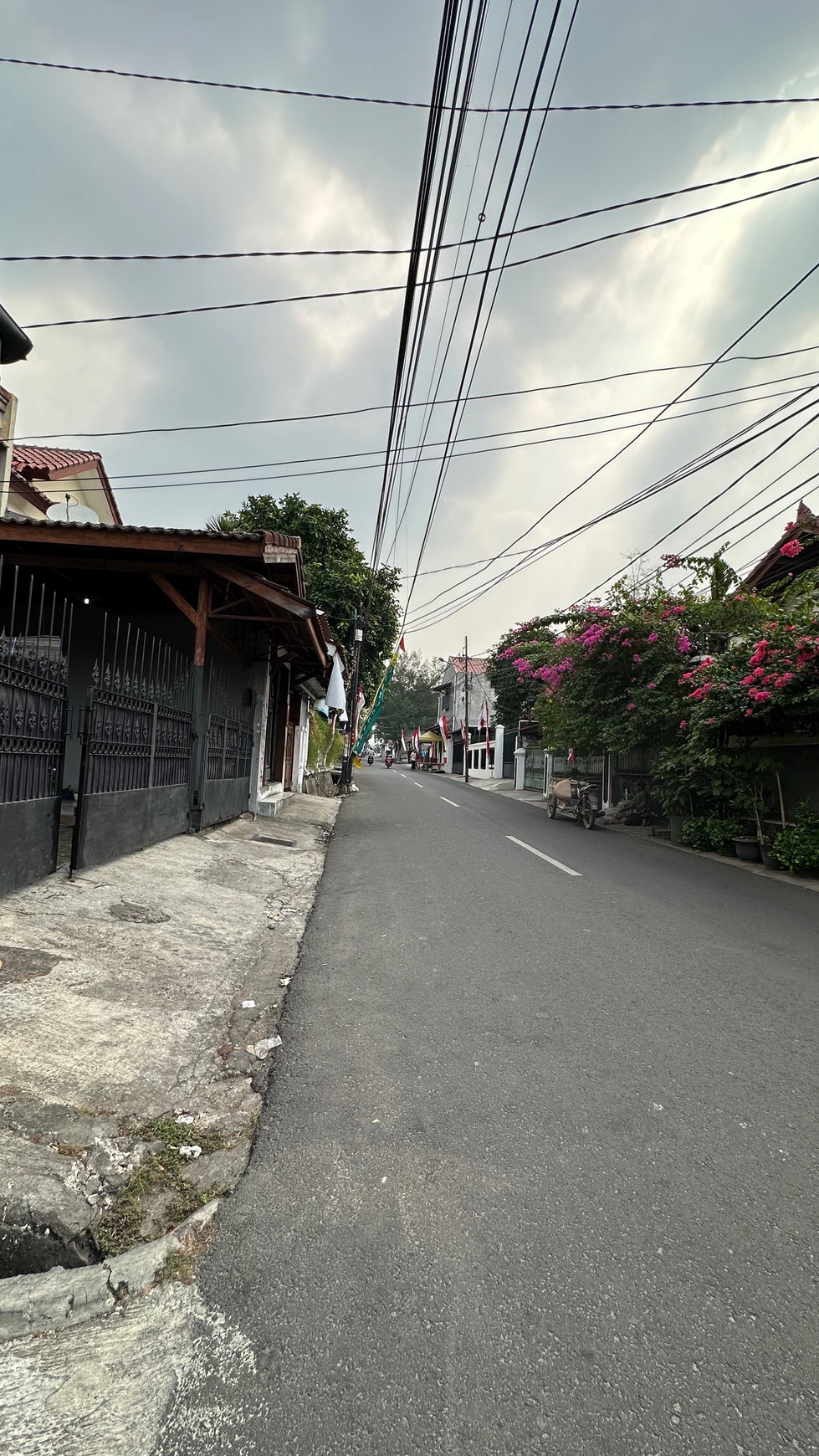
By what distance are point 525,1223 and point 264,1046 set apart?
5.27 ft

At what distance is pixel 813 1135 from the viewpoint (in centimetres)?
260

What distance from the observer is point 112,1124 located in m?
2.44

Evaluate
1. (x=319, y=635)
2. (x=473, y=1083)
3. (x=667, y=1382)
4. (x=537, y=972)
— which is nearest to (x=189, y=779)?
(x=319, y=635)

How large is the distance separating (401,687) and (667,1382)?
242 feet

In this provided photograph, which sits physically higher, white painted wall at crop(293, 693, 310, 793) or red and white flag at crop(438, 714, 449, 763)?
red and white flag at crop(438, 714, 449, 763)

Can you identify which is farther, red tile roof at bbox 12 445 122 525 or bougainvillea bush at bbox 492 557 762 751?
red tile roof at bbox 12 445 122 525

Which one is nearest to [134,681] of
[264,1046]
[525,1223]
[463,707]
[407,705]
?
[264,1046]

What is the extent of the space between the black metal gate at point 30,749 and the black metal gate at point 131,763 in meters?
0.25

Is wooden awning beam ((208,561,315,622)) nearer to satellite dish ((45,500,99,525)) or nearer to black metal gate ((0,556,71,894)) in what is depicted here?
black metal gate ((0,556,71,894))

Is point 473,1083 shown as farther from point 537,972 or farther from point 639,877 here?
point 639,877

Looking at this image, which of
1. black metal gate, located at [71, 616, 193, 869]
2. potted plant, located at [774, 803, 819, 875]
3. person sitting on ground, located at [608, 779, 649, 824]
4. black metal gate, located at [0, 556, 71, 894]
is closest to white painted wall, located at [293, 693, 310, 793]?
person sitting on ground, located at [608, 779, 649, 824]

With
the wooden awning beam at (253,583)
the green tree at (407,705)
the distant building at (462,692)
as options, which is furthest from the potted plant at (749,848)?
the green tree at (407,705)

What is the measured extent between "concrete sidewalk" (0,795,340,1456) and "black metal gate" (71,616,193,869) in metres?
0.51

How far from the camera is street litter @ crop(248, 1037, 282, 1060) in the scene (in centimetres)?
321
